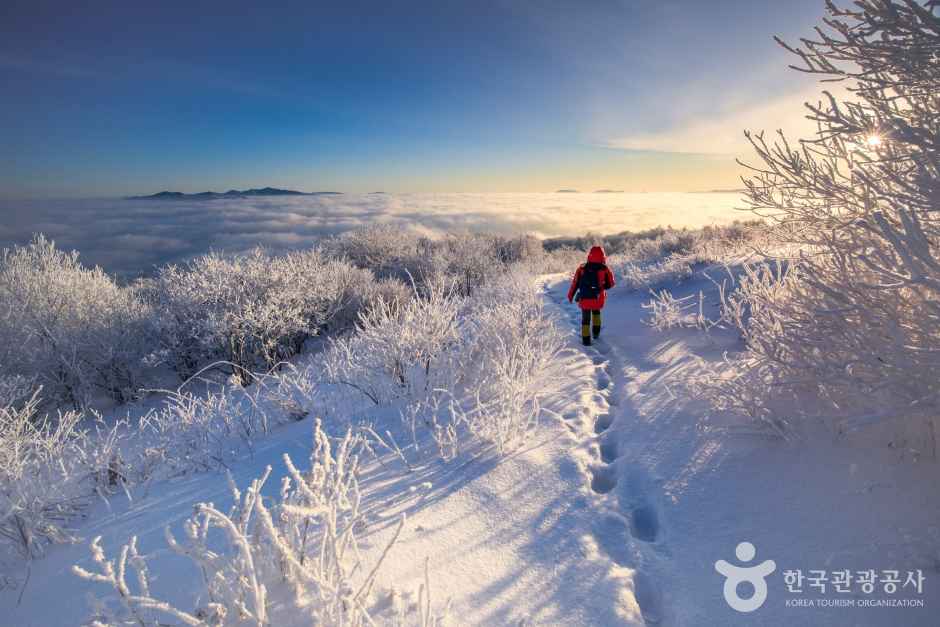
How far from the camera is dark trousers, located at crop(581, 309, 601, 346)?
19.6 feet

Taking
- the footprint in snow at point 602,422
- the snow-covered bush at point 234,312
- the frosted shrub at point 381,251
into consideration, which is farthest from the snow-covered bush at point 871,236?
the frosted shrub at point 381,251

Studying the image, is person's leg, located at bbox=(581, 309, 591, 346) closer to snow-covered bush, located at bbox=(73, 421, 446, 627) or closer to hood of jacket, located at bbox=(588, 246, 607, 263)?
hood of jacket, located at bbox=(588, 246, 607, 263)

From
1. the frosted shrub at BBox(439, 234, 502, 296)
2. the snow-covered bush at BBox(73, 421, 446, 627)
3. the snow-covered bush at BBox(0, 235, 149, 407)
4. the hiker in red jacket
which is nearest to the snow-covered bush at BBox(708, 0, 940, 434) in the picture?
the snow-covered bush at BBox(73, 421, 446, 627)

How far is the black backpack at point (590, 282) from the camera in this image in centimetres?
605

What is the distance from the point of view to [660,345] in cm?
547

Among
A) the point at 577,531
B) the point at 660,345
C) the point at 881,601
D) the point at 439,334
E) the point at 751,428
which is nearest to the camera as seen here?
the point at 881,601

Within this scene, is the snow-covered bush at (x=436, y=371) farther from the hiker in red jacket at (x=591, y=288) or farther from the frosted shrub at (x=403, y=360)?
the hiker in red jacket at (x=591, y=288)

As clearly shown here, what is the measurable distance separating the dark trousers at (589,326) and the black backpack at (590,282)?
0.80 feet

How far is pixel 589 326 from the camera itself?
234 inches

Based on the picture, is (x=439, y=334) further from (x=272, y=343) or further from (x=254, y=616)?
(x=272, y=343)

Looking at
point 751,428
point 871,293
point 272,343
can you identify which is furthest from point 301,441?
point 272,343

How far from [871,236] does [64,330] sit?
14.6m

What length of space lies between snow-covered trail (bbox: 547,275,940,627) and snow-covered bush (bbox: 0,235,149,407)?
39.3 ft

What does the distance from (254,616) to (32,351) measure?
12.7 m
